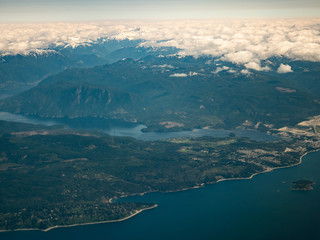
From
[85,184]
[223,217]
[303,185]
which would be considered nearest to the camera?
[223,217]

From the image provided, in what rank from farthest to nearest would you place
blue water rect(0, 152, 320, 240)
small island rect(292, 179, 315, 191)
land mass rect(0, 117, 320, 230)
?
small island rect(292, 179, 315, 191) < land mass rect(0, 117, 320, 230) < blue water rect(0, 152, 320, 240)

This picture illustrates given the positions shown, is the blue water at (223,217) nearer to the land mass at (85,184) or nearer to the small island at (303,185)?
the small island at (303,185)

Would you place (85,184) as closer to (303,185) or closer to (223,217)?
(223,217)

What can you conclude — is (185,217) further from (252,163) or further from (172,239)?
(252,163)

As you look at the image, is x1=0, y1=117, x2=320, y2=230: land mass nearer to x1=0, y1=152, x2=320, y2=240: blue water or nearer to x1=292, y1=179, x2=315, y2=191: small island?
x1=0, y1=152, x2=320, y2=240: blue water

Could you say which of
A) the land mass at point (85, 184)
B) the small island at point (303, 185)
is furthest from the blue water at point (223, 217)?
the land mass at point (85, 184)

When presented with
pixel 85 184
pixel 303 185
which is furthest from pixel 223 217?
pixel 85 184

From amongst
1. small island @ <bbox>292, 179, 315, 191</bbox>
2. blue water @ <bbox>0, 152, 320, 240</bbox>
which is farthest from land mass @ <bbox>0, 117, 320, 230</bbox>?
small island @ <bbox>292, 179, 315, 191</bbox>
